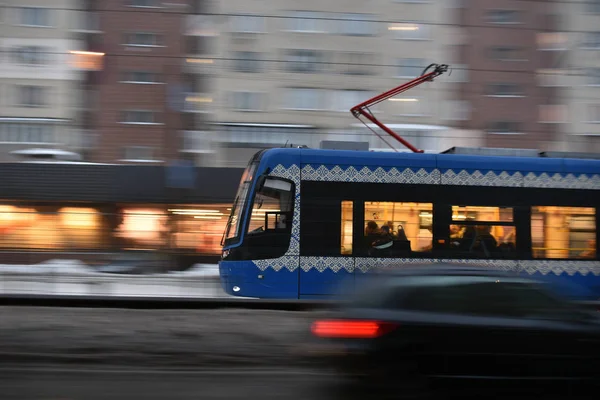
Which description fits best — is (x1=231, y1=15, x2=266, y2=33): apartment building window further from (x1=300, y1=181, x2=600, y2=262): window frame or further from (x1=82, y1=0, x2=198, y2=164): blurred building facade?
(x1=300, y1=181, x2=600, y2=262): window frame

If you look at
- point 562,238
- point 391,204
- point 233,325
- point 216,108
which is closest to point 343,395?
point 233,325

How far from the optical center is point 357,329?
564 cm

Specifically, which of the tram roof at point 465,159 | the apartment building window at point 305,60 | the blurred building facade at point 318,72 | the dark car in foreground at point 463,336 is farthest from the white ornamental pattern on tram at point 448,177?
the apartment building window at point 305,60

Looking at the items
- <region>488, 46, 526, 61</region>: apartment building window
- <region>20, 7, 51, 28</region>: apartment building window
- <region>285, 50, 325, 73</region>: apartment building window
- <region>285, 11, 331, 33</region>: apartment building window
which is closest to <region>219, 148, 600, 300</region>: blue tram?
<region>285, 50, 325, 73</region>: apartment building window

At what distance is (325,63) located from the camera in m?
33.4

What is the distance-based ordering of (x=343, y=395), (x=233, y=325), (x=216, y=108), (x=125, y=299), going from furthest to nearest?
(x=216, y=108) → (x=125, y=299) → (x=233, y=325) → (x=343, y=395)

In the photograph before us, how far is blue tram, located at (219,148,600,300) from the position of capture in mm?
12742

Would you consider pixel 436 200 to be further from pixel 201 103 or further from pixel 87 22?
pixel 87 22

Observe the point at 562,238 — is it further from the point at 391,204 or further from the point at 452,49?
the point at 452,49

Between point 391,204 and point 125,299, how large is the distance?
5224 millimetres

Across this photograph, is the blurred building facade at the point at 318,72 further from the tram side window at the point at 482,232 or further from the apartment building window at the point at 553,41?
the tram side window at the point at 482,232

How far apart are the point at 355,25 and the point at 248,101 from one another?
647 cm

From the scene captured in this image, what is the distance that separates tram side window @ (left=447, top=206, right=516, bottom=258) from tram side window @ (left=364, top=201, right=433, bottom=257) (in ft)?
1.66

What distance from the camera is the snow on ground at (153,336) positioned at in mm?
8492
